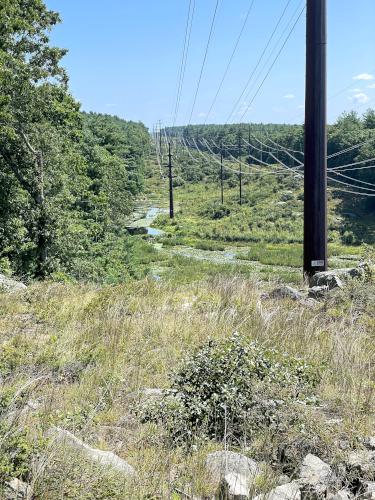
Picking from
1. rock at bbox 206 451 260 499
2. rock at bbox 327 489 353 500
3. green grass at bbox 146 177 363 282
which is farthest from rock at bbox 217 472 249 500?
green grass at bbox 146 177 363 282

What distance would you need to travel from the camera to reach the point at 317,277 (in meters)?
8.42

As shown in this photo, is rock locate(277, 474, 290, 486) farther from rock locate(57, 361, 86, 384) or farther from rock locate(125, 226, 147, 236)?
rock locate(125, 226, 147, 236)

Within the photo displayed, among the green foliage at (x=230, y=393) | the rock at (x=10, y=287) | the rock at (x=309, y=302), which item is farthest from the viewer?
the rock at (x=10, y=287)

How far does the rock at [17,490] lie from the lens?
2.21 meters

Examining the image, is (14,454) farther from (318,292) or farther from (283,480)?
(318,292)

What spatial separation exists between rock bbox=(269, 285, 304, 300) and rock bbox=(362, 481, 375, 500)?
15.4 feet

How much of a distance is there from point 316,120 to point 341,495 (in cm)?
759

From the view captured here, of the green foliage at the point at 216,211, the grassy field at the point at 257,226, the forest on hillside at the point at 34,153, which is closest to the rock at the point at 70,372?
the forest on hillside at the point at 34,153

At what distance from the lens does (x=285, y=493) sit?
100.0 inches

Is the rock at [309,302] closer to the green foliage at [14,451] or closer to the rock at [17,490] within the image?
the green foliage at [14,451]

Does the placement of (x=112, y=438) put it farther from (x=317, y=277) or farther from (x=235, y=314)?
(x=317, y=277)

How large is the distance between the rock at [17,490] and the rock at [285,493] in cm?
112

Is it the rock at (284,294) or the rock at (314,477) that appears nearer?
the rock at (314,477)

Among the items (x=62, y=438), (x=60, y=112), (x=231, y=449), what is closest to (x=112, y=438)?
(x=62, y=438)
